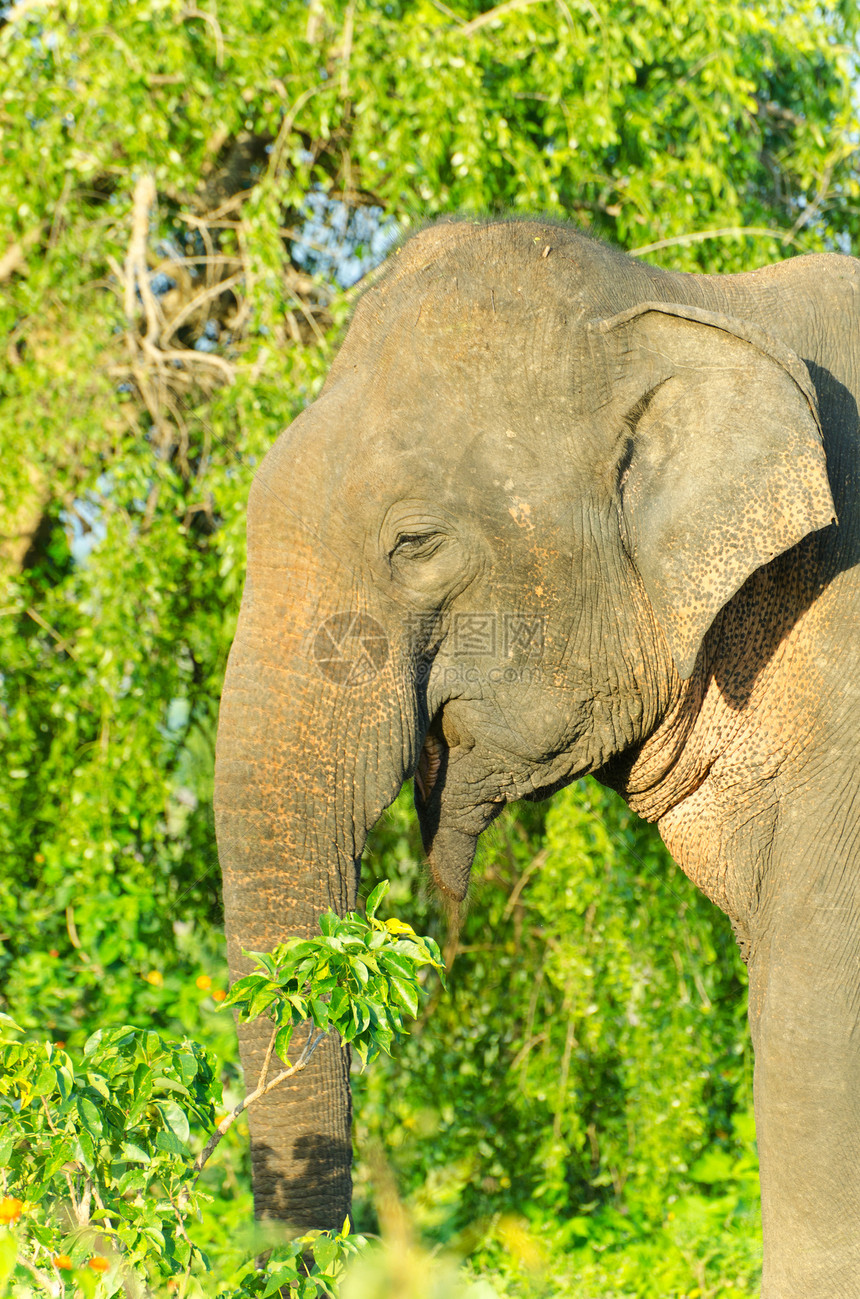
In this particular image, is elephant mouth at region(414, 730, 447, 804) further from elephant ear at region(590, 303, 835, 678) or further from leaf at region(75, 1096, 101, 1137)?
leaf at region(75, 1096, 101, 1137)

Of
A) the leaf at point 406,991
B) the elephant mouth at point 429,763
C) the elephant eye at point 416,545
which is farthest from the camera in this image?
the elephant mouth at point 429,763

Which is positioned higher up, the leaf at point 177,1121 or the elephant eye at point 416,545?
the elephant eye at point 416,545

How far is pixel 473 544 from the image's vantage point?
221 cm

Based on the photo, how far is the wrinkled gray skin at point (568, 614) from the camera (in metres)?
2.11

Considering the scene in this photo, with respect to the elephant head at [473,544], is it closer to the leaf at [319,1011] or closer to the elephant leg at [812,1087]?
the elephant leg at [812,1087]

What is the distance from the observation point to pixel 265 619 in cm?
221

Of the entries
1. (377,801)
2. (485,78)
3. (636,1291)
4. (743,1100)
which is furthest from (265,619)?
(743,1100)

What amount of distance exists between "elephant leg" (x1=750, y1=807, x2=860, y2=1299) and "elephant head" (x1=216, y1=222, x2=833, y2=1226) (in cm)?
45

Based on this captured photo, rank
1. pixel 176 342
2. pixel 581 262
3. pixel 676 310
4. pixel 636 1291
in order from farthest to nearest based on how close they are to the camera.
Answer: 1. pixel 176 342
2. pixel 636 1291
3. pixel 581 262
4. pixel 676 310

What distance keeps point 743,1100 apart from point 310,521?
3154 millimetres

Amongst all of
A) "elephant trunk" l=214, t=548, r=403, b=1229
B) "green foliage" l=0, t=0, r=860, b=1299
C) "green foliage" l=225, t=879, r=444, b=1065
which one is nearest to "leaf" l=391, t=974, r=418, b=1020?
"green foliage" l=225, t=879, r=444, b=1065

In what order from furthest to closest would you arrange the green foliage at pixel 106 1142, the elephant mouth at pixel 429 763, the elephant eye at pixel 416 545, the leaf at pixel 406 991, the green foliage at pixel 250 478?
the green foliage at pixel 250 478, the elephant mouth at pixel 429 763, the elephant eye at pixel 416 545, the leaf at pixel 406 991, the green foliage at pixel 106 1142

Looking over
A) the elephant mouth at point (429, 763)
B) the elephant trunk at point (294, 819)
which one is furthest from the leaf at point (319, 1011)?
the elephant mouth at point (429, 763)

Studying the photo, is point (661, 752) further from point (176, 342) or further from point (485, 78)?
point (176, 342)
